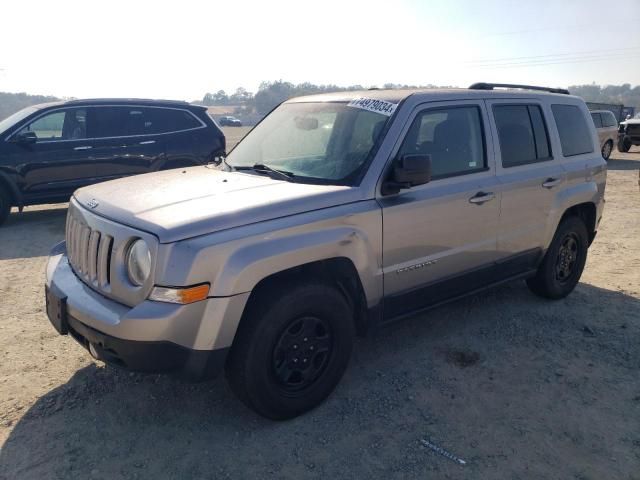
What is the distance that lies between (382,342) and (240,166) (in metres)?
1.77

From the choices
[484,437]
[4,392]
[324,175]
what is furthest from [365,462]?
[4,392]

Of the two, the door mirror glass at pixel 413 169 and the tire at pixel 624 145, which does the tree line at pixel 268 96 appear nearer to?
the tire at pixel 624 145

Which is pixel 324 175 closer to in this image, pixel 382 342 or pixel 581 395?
pixel 382 342

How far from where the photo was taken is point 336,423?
3.09 metres

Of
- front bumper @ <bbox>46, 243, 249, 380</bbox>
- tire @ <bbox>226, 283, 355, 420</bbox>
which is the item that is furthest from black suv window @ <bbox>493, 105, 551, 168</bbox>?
front bumper @ <bbox>46, 243, 249, 380</bbox>

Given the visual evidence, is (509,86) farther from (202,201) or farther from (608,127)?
(608,127)

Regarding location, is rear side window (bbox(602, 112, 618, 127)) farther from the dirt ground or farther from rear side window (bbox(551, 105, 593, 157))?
the dirt ground

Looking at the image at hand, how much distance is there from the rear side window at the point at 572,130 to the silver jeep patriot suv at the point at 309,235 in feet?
0.41

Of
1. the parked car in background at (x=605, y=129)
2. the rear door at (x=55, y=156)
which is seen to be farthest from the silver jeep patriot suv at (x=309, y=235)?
the parked car in background at (x=605, y=129)

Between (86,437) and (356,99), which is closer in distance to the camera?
(86,437)

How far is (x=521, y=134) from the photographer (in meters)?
4.32

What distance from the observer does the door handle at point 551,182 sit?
4.41 m

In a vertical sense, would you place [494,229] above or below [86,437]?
above

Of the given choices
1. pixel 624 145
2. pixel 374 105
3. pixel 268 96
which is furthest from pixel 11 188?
pixel 268 96
